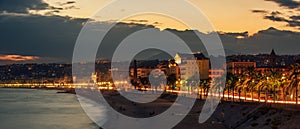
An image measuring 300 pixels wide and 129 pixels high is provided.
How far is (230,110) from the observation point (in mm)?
68812

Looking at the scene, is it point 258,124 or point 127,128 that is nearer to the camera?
point 258,124

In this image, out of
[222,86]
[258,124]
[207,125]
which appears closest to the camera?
[258,124]

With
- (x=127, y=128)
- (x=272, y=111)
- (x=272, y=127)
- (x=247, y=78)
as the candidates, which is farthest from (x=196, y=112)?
(x=272, y=127)

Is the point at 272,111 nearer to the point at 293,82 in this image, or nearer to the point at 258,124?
the point at 258,124

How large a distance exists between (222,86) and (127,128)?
145 feet

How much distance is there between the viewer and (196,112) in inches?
3211

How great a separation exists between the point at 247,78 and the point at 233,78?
9.36m

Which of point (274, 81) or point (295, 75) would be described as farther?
point (274, 81)

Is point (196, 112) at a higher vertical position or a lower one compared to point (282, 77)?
lower

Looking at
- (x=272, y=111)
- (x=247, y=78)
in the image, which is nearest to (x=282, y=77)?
(x=247, y=78)

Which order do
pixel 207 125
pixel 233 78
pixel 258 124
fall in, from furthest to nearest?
pixel 233 78 < pixel 207 125 < pixel 258 124

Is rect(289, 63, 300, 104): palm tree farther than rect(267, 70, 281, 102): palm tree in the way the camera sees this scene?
No

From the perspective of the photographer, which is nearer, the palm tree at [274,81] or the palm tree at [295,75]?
the palm tree at [295,75]

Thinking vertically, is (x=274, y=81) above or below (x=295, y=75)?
below
